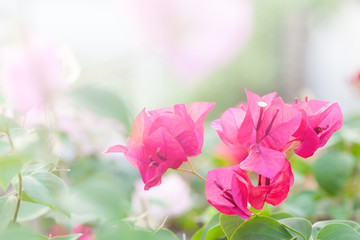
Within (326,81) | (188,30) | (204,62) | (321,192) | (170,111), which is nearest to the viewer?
(170,111)

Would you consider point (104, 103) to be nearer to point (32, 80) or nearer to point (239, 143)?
point (32, 80)

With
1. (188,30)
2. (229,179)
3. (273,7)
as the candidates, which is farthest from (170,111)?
(273,7)

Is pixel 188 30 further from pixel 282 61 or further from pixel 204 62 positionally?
pixel 282 61

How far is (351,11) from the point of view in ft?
8.09

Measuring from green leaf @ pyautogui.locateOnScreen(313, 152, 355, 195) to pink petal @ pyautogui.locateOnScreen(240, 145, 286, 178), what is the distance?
0.38 metres

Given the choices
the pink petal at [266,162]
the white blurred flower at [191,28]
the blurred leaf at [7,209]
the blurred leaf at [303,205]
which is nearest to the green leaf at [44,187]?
the blurred leaf at [7,209]

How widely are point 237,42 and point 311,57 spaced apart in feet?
2.91

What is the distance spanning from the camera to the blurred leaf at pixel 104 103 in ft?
0.63

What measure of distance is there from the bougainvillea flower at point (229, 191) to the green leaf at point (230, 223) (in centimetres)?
2

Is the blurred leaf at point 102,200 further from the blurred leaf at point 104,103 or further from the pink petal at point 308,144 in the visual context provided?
the pink petal at point 308,144

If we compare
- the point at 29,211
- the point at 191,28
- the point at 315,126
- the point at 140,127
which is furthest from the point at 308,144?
the point at 191,28

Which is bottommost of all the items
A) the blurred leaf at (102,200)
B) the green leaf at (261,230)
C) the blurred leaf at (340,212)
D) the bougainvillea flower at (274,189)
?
the blurred leaf at (340,212)

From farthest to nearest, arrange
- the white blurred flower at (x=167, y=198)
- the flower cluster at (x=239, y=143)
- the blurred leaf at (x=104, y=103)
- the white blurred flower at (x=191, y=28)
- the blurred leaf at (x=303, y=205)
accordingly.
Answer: the white blurred flower at (x=191, y=28), the white blurred flower at (x=167, y=198), the blurred leaf at (x=303, y=205), the flower cluster at (x=239, y=143), the blurred leaf at (x=104, y=103)

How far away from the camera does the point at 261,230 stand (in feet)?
0.98
